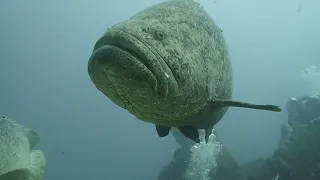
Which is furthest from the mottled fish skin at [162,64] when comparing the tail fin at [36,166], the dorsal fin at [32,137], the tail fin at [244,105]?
the dorsal fin at [32,137]

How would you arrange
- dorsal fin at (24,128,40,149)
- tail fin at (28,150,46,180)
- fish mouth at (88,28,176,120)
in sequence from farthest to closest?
dorsal fin at (24,128,40,149), tail fin at (28,150,46,180), fish mouth at (88,28,176,120)

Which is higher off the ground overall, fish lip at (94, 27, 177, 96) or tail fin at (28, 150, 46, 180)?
fish lip at (94, 27, 177, 96)

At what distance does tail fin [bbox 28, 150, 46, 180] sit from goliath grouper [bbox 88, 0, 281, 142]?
674 cm

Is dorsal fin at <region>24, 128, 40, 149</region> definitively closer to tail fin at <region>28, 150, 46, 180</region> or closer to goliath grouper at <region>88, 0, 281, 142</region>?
tail fin at <region>28, 150, 46, 180</region>

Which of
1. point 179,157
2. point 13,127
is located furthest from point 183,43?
point 179,157

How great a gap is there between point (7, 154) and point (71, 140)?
106 m

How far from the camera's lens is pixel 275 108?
372 cm

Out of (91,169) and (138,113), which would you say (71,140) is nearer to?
(91,169)

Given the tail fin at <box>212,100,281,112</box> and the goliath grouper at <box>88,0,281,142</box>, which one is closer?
the goliath grouper at <box>88,0,281,142</box>

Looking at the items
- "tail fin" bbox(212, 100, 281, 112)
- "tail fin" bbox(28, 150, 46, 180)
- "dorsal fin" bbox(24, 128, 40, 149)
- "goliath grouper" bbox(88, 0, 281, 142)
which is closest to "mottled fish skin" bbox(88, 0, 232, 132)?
"goliath grouper" bbox(88, 0, 281, 142)

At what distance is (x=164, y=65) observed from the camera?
298cm

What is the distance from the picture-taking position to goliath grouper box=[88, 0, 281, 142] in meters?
2.81

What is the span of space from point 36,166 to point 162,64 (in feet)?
27.3

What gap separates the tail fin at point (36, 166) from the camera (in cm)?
941
